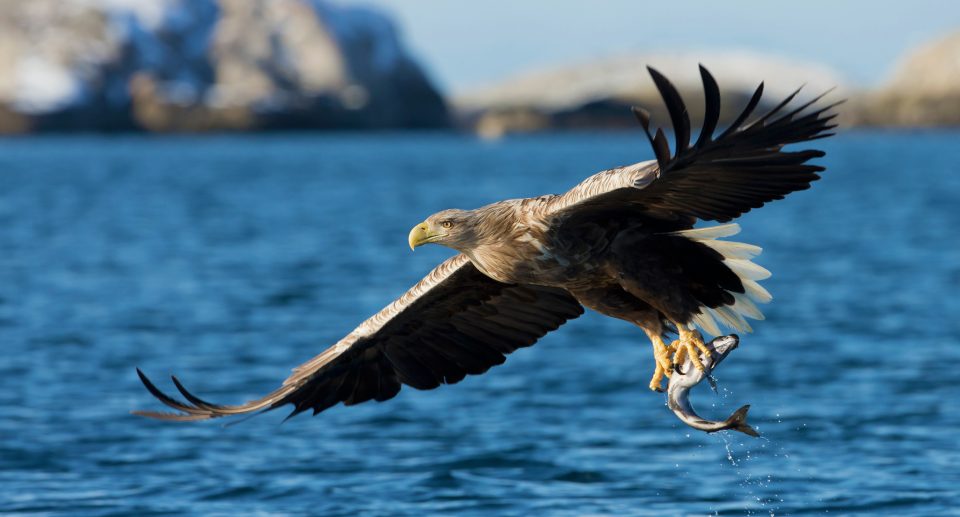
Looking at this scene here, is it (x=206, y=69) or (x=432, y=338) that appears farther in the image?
(x=206, y=69)

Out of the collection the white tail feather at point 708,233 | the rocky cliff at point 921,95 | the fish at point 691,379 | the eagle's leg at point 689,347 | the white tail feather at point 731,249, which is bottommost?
the fish at point 691,379

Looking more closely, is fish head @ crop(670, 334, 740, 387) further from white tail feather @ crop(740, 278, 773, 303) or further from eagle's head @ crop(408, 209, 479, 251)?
eagle's head @ crop(408, 209, 479, 251)

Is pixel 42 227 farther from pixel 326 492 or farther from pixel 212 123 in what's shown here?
pixel 212 123

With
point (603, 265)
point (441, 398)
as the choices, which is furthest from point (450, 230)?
point (441, 398)

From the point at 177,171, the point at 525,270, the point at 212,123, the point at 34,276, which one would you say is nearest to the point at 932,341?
the point at 525,270

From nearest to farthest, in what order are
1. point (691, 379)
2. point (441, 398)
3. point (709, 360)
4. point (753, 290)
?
point (691, 379), point (709, 360), point (753, 290), point (441, 398)

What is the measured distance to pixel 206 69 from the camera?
111875 millimetres

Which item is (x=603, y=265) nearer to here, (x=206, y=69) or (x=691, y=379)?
(x=691, y=379)

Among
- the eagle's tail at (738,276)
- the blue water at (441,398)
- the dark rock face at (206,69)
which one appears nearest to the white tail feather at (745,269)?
the eagle's tail at (738,276)

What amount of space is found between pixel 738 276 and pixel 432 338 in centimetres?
191

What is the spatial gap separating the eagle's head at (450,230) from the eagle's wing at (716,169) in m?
0.44

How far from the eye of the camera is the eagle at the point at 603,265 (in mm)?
6484

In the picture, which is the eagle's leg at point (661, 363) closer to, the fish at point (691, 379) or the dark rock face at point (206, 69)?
the fish at point (691, 379)

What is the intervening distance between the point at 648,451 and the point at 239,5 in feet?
370
